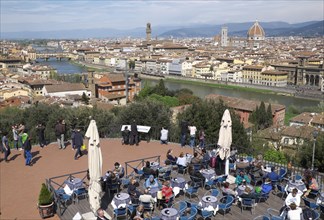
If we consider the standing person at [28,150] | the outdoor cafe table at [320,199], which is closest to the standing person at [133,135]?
the standing person at [28,150]

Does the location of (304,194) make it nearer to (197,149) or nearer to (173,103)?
(197,149)

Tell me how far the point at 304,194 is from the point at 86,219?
127 inches

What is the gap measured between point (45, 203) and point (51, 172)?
1985mm

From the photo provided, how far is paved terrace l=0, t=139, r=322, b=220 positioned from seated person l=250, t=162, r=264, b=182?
37 centimetres

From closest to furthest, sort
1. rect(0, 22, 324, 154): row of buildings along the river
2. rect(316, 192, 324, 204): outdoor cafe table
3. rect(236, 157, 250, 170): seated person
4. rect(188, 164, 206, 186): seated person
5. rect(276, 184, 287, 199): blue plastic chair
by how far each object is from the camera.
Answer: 1. rect(316, 192, 324, 204): outdoor cafe table
2. rect(276, 184, 287, 199): blue plastic chair
3. rect(188, 164, 206, 186): seated person
4. rect(236, 157, 250, 170): seated person
5. rect(0, 22, 324, 154): row of buildings along the river

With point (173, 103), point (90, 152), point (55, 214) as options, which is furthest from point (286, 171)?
point (173, 103)

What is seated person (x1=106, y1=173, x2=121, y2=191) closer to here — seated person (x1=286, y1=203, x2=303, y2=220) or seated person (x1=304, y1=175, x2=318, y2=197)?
seated person (x1=286, y1=203, x2=303, y2=220)

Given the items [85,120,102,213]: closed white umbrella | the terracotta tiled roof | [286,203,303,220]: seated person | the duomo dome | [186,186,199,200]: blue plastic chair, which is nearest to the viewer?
[286,203,303,220]: seated person

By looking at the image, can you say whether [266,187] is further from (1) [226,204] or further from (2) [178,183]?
(2) [178,183]

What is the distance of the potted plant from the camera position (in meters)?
5.14

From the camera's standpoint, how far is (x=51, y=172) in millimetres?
7066

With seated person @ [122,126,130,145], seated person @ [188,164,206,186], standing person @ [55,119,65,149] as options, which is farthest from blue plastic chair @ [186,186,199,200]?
standing person @ [55,119,65,149]

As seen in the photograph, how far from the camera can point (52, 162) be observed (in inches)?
300

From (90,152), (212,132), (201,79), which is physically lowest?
(201,79)
